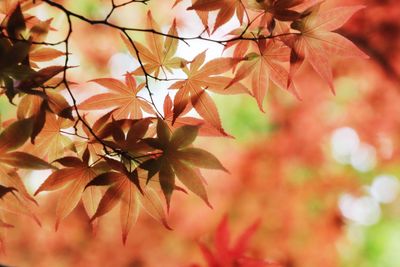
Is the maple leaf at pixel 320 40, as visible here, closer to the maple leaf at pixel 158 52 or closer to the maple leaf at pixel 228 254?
the maple leaf at pixel 158 52

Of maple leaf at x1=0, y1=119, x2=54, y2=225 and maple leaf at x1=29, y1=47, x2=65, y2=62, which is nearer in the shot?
maple leaf at x1=0, y1=119, x2=54, y2=225

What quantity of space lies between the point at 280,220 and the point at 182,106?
3274 mm

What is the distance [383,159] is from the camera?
385 centimetres

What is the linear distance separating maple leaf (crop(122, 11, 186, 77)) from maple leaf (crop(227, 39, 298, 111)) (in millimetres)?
116

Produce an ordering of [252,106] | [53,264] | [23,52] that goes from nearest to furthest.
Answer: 1. [23,52]
2. [53,264]
3. [252,106]

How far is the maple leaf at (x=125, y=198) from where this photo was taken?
0.69 m

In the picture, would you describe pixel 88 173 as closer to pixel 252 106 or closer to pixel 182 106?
pixel 182 106

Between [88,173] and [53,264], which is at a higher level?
[88,173]

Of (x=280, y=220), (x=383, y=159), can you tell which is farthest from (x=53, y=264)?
(x=383, y=159)

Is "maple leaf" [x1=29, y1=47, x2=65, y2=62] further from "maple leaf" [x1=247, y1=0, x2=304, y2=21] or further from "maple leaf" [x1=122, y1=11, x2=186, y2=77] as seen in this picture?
"maple leaf" [x1=247, y1=0, x2=304, y2=21]

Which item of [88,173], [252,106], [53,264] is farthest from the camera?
[252,106]

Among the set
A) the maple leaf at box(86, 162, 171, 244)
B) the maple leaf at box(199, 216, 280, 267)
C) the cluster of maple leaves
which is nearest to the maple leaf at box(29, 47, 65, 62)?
the cluster of maple leaves

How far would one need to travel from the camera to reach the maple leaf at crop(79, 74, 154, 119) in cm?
79

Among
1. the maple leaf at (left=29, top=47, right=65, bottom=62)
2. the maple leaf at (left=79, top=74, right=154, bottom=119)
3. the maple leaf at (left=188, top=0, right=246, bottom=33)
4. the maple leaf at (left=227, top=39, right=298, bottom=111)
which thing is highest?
the maple leaf at (left=188, top=0, right=246, bottom=33)
